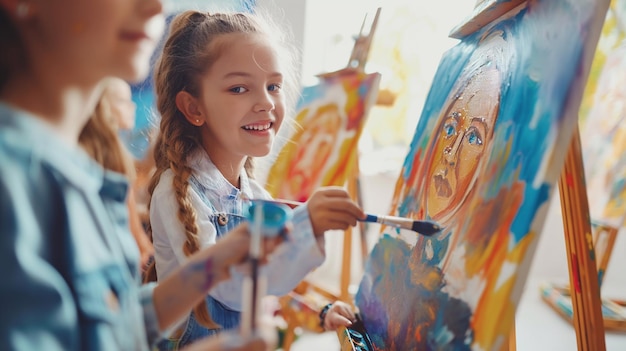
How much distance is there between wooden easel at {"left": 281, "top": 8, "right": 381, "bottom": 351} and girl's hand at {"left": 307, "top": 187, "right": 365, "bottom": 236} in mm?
556

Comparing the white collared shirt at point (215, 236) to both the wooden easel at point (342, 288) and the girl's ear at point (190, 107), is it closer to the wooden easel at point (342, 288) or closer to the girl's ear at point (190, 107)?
the girl's ear at point (190, 107)

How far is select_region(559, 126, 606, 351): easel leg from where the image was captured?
0.85 metres

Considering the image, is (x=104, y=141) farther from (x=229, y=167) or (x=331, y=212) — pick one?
(x=229, y=167)

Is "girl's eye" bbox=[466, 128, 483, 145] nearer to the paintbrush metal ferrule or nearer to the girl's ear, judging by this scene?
the paintbrush metal ferrule

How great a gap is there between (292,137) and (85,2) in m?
1.37

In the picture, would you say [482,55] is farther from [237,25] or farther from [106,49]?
[106,49]

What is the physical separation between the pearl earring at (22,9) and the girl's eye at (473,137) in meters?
0.67

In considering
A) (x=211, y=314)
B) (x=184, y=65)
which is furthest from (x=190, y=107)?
(x=211, y=314)

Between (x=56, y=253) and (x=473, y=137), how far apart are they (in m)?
0.67

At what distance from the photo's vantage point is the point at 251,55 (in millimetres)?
1054

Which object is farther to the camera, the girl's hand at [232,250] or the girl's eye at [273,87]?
the girl's eye at [273,87]

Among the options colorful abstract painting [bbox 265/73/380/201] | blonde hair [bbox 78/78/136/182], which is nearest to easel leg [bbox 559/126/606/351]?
blonde hair [bbox 78/78/136/182]

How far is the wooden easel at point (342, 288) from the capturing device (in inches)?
55.2

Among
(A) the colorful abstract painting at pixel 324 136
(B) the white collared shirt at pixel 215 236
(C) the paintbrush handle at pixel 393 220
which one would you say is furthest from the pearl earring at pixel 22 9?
(A) the colorful abstract painting at pixel 324 136
